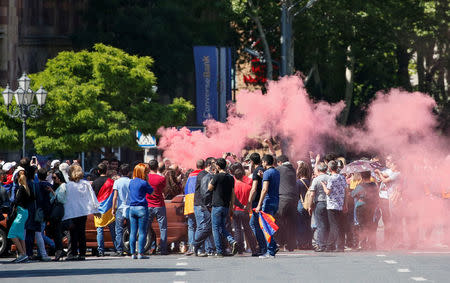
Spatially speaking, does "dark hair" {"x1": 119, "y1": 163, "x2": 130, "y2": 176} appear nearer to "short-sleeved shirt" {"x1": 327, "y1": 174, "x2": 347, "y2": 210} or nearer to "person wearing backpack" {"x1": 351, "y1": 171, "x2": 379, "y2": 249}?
"short-sleeved shirt" {"x1": 327, "y1": 174, "x2": 347, "y2": 210}

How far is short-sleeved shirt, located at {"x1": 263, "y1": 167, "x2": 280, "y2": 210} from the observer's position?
778 inches

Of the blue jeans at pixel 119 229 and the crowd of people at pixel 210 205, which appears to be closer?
the crowd of people at pixel 210 205

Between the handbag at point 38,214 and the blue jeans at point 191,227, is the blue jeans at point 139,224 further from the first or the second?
the handbag at point 38,214

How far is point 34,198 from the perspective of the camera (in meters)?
20.3

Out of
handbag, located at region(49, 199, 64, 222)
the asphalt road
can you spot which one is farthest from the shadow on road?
handbag, located at region(49, 199, 64, 222)

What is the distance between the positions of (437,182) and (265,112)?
10.6 meters

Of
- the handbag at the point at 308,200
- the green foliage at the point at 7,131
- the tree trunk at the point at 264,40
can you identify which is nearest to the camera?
the handbag at the point at 308,200

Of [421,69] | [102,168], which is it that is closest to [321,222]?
[102,168]

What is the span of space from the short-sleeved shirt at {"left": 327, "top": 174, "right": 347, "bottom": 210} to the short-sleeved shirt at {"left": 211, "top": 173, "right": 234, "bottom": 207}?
8.75 ft

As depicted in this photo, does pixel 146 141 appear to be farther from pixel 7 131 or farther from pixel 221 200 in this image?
pixel 221 200

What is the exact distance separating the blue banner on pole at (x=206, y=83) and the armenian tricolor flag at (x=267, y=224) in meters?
16.7

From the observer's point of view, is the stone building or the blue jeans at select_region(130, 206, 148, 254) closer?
the blue jeans at select_region(130, 206, 148, 254)

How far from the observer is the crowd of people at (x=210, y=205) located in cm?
2022

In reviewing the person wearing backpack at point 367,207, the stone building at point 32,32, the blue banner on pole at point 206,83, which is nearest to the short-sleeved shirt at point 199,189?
the person wearing backpack at point 367,207
